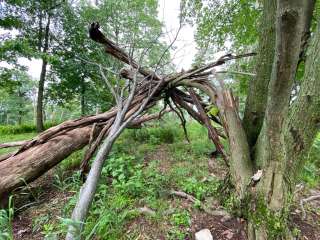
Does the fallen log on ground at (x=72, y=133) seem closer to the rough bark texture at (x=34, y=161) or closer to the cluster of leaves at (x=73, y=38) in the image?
the rough bark texture at (x=34, y=161)

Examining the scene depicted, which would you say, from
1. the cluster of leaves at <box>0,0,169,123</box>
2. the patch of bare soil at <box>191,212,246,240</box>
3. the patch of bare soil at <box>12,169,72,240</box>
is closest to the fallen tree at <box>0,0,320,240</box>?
the patch of bare soil at <box>191,212,246,240</box>

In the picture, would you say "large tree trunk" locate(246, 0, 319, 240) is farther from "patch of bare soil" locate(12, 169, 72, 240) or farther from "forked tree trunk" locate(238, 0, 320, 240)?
"patch of bare soil" locate(12, 169, 72, 240)

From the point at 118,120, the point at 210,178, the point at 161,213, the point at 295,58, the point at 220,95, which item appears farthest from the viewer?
the point at 210,178

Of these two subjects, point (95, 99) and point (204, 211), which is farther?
point (95, 99)

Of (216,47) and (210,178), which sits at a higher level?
(216,47)

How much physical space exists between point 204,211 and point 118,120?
1218 millimetres

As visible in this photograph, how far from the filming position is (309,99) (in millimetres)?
1284

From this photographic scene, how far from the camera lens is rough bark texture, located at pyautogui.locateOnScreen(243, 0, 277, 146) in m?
1.75

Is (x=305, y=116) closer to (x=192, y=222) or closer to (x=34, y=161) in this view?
(x=192, y=222)

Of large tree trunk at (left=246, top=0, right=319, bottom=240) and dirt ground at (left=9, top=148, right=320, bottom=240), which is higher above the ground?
large tree trunk at (left=246, top=0, right=319, bottom=240)

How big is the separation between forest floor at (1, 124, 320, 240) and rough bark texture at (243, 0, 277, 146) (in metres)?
0.65

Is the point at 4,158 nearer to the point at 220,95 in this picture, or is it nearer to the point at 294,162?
the point at 220,95

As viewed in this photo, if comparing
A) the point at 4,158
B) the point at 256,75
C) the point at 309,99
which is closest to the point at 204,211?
the point at 309,99

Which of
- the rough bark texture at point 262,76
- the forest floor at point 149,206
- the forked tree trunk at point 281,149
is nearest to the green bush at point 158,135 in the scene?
the forest floor at point 149,206
